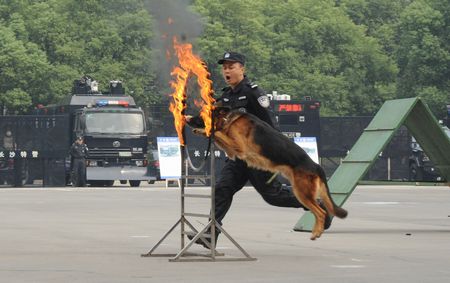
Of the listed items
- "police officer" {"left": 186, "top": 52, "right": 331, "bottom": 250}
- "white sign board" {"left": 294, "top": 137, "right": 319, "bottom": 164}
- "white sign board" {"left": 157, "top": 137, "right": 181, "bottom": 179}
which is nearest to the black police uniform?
"police officer" {"left": 186, "top": 52, "right": 331, "bottom": 250}

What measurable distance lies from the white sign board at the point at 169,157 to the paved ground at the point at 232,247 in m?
14.3

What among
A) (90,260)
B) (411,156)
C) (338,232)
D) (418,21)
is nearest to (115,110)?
(411,156)

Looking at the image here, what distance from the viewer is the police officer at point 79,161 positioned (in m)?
A: 43.2

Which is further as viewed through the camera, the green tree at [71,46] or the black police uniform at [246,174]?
the green tree at [71,46]

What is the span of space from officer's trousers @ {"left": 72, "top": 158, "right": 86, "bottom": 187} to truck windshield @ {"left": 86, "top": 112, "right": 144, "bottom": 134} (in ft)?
3.55

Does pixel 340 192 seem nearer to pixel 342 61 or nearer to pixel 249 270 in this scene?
pixel 249 270

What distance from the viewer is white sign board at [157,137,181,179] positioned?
42.2 meters

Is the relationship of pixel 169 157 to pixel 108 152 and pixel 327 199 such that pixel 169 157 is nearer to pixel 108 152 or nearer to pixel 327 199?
pixel 108 152

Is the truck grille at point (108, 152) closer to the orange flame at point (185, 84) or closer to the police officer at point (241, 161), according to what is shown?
the police officer at point (241, 161)

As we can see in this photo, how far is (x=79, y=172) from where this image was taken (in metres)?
43.4

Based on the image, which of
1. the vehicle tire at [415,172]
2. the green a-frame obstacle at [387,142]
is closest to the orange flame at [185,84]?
the green a-frame obstacle at [387,142]

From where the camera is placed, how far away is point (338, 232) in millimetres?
18531

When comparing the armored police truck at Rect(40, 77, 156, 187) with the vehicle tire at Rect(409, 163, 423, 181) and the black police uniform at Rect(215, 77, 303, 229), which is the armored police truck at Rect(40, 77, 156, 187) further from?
the black police uniform at Rect(215, 77, 303, 229)

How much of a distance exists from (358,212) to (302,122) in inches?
968
